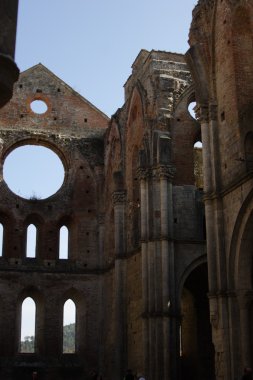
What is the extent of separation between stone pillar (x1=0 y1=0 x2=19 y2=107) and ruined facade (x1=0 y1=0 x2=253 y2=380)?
858 centimetres

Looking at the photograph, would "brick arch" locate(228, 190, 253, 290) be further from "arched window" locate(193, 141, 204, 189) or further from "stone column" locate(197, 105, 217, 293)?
"arched window" locate(193, 141, 204, 189)

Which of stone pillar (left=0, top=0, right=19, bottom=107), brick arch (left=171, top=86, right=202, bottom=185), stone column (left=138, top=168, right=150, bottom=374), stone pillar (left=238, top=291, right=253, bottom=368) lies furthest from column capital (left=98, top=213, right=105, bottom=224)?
stone pillar (left=0, top=0, right=19, bottom=107)

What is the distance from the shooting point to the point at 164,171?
59.6 ft

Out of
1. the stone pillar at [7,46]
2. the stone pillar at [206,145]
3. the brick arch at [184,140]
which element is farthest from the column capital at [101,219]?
the stone pillar at [7,46]

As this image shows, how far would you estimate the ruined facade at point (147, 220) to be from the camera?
1307cm

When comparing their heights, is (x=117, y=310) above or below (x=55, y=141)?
below

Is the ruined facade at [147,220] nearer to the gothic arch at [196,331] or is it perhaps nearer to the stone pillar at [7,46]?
the gothic arch at [196,331]

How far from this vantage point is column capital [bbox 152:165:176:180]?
59.6 ft

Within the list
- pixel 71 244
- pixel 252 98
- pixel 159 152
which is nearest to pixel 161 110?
pixel 159 152

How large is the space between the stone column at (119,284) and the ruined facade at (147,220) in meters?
0.05

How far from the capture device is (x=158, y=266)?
17.7m

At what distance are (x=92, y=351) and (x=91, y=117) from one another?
927 cm

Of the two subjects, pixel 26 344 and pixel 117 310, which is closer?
pixel 117 310

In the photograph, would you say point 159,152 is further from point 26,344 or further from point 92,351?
point 26,344
